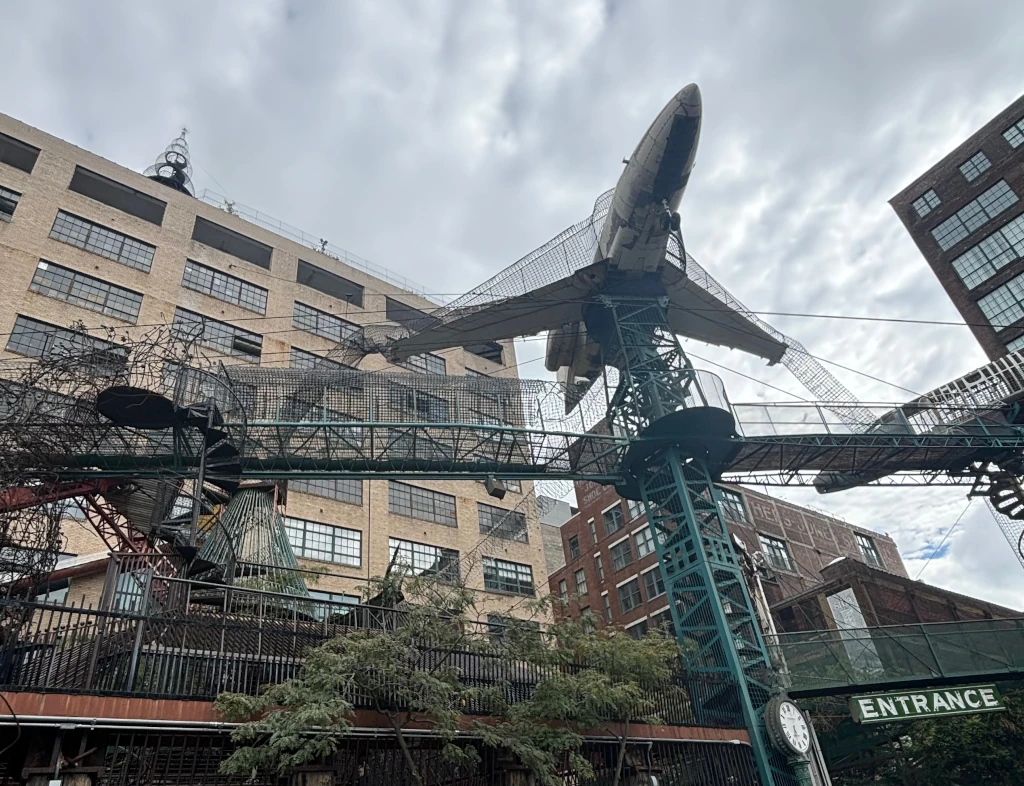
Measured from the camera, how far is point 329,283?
1586 inches

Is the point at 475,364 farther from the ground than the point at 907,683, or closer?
farther from the ground

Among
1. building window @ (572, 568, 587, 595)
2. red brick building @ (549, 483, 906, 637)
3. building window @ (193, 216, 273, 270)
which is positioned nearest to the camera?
building window @ (193, 216, 273, 270)

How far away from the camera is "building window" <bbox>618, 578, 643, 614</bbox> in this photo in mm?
41781

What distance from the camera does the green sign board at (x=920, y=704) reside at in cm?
1659

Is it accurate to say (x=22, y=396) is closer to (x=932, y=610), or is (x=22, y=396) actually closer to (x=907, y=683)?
(x=907, y=683)

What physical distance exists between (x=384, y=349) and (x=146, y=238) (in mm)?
16430

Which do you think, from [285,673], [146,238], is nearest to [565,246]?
[285,673]

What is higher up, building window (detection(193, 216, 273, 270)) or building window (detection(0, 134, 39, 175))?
building window (detection(0, 134, 39, 175))

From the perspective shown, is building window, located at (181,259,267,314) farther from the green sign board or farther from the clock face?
the green sign board

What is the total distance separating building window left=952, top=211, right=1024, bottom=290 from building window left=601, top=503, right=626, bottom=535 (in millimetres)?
25002

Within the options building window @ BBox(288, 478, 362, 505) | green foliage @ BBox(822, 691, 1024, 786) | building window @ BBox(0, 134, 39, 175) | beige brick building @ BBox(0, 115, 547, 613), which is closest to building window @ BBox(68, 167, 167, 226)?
beige brick building @ BBox(0, 115, 547, 613)

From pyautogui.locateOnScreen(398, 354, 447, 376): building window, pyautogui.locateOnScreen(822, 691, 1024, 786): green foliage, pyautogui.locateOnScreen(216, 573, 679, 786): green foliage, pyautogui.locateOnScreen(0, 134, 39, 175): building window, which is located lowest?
pyautogui.locateOnScreen(822, 691, 1024, 786): green foliage

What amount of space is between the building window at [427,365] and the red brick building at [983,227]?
1203 inches

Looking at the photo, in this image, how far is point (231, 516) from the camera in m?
19.5
